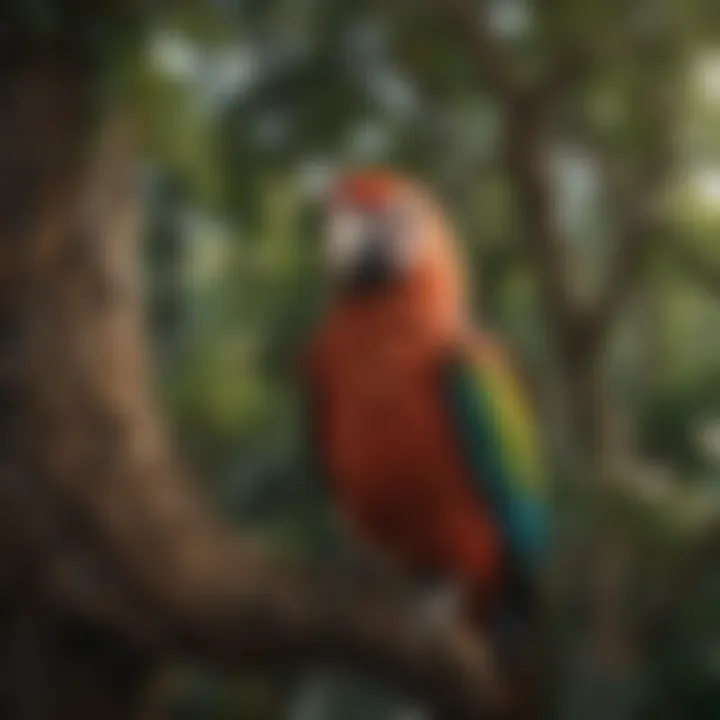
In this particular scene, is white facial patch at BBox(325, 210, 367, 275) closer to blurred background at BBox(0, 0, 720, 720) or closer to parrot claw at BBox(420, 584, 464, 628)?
blurred background at BBox(0, 0, 720, 720)

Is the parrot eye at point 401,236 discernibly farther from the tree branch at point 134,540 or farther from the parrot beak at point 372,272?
the tree branch at point 134,540

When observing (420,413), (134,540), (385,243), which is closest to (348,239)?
(385,243)

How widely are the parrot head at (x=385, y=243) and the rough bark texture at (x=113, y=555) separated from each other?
0.56 feet

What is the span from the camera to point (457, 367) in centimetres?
128

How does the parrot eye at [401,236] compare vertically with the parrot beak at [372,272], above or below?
above

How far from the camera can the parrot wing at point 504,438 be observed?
1.27 m

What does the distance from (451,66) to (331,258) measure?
20 centimetres

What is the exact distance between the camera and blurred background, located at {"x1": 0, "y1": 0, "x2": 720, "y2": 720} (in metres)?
1.27

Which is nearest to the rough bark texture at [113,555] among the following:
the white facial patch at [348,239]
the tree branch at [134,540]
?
the tree branch at [134,540]

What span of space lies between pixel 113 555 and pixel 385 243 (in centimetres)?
34

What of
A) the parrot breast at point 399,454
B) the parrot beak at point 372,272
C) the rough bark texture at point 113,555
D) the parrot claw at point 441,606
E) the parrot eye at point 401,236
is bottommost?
the rough bark texture at point 113,555

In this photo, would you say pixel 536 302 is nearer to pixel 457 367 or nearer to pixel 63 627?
pixel 457 367

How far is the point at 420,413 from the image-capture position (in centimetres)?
128

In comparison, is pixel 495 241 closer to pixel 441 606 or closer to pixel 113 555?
pixel 441 606
